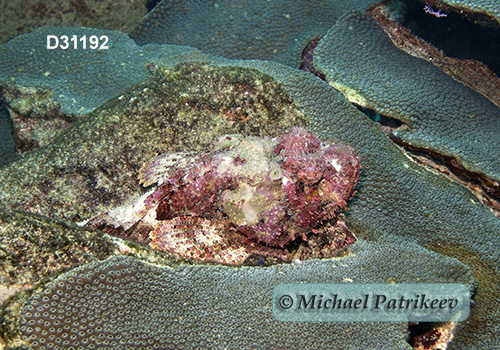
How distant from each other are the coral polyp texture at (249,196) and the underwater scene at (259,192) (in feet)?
0.05

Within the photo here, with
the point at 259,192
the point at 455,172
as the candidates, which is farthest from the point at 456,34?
the point at 259,192

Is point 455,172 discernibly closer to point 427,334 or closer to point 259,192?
point 427,334

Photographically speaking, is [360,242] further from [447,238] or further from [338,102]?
[338,102]

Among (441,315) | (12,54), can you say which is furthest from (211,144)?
(12,54)

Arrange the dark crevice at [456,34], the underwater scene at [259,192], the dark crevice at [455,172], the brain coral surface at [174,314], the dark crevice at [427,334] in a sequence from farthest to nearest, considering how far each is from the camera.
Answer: the dark crevice at [456,34] → the dark crevice at [455,172] → the dark crevice at [427,334] → the underwater scene at [259,192] → the brain coral surface at [174,314]

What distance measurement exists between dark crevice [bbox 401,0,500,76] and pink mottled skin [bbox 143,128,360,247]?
406 centimetres

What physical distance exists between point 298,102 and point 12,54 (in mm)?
4394

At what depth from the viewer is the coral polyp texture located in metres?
2.19

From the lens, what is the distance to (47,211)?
123 inches

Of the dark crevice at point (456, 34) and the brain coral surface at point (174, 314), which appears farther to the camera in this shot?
the dark crevice at point (456, 34)

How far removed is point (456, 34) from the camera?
5613 millimetres

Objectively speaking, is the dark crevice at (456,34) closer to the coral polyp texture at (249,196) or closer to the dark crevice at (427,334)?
the coral polyp texture at (249,196)

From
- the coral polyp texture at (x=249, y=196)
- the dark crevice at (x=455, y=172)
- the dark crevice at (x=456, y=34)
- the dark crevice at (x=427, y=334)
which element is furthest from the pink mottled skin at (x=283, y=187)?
the dark crevice at (x=456, y=34)

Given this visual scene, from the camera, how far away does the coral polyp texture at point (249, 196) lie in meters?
2.19
